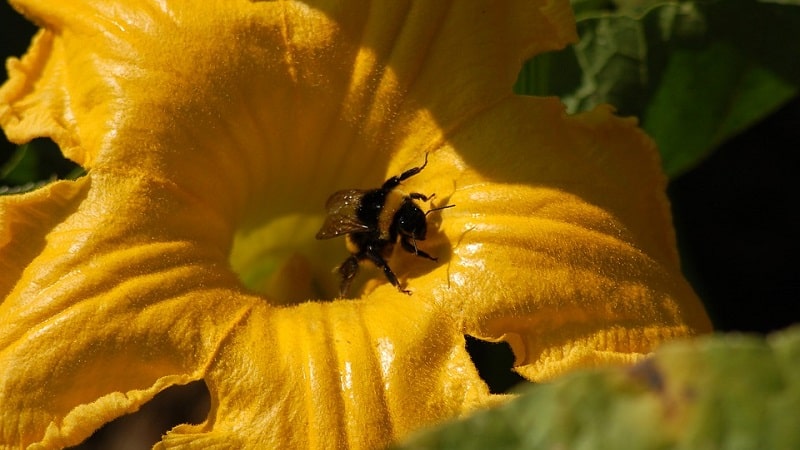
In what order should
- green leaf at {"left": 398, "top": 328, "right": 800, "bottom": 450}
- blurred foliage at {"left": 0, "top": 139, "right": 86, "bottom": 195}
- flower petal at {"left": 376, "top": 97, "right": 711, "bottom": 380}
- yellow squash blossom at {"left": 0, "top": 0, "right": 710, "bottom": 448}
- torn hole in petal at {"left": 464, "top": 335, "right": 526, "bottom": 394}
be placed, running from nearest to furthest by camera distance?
green leaf at {"left": 398, "top": 328, "right": 800, "bottom": 450}, yellow squash blossom at {"left": 0, "top": 0, "right": 710, "bottom": 448}, flower petal at {"left": 376, "top": 97, "right": 711, "bottom": 380}, torn hole in petal at {"left": 464, "top": 335, "right": 526, "bottom": 394}, blurred foliage at {"left": 0, "top": 139, "right": 86, "bottom": 195}

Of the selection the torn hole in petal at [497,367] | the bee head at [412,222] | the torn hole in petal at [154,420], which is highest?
the bee head at [412,222]

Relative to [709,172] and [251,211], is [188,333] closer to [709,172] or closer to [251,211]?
[251,211]

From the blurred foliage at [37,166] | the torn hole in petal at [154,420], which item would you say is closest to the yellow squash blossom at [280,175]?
the blurred foliage at [37,166]

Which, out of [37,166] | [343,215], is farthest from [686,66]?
[37,166]

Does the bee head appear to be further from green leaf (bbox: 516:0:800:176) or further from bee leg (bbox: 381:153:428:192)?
green leaf (bbox: 516:0:800:176)

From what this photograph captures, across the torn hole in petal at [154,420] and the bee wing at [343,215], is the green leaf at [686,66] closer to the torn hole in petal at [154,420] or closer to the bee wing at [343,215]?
the bee wing at [343,215]

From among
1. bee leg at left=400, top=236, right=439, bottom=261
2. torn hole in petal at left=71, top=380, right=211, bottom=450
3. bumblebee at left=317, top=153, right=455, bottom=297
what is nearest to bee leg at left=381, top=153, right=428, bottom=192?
bumblebee at left=317, top=153, right=455, bottom=297

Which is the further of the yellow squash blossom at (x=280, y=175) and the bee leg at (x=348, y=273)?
the bee leg at (x=348, y=273)

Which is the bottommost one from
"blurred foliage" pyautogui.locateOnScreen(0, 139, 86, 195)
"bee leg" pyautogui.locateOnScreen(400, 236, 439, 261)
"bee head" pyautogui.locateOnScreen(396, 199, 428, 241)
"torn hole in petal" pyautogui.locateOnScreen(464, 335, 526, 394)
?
"torn hole in petal" pyautogui.locateOnScreen(464, 335, 526, 394)

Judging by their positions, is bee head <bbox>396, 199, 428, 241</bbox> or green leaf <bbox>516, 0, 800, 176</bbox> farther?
green leaf <bbox>516, 0, 800, 176</bbox>
